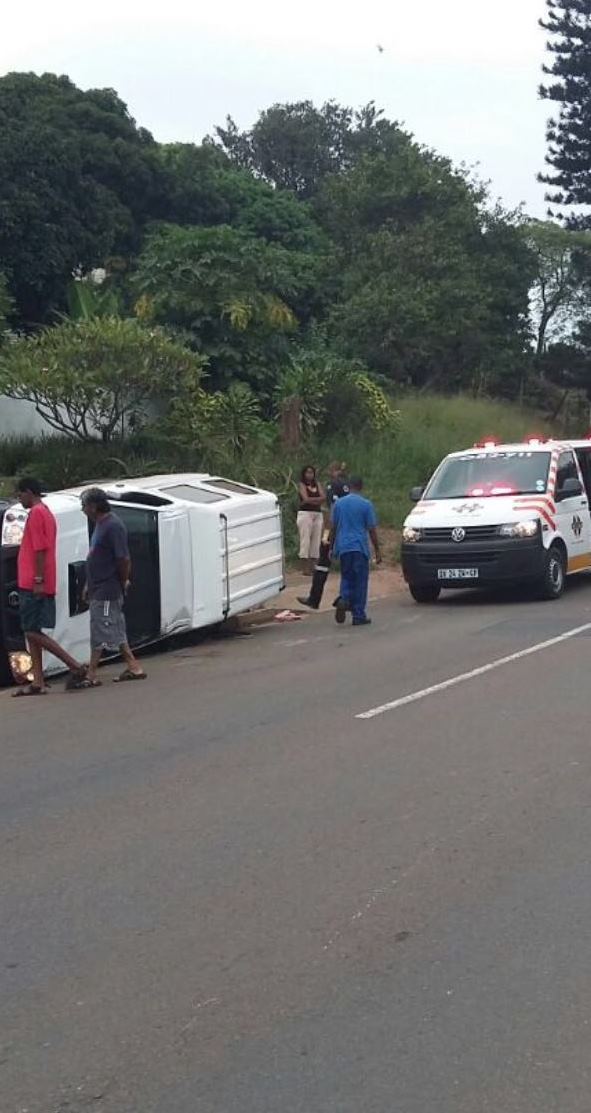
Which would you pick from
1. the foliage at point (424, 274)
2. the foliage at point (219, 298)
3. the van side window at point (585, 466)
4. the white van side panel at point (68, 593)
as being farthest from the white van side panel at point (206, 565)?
the foliage at point (424, 274)

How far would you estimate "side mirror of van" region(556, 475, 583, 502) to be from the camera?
55.2ft

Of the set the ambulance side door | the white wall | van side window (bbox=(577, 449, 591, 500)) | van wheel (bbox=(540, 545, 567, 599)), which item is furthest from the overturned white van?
the white wall

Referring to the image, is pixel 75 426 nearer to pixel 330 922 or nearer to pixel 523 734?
pixel 523 734

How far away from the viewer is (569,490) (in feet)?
56.0

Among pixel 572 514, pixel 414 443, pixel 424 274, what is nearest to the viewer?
pixel 572 514

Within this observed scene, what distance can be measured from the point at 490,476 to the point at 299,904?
1216 cm

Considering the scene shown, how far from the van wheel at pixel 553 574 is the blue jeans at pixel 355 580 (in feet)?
8.99

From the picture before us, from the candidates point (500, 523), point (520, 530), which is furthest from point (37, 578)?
point (520, 530)

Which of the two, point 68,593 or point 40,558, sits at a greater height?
point 40,558

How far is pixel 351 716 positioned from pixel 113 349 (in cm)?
1077

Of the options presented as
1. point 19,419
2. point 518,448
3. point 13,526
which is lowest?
point 13,526

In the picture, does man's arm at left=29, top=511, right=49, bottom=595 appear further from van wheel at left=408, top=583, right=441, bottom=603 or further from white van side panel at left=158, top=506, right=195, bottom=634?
van wheel at left=408, top=583, right=441, bottom=603

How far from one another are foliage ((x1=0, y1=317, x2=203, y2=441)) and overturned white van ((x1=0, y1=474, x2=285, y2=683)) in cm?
491

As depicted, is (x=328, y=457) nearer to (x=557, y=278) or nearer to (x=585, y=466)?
(x=585, y=466)
